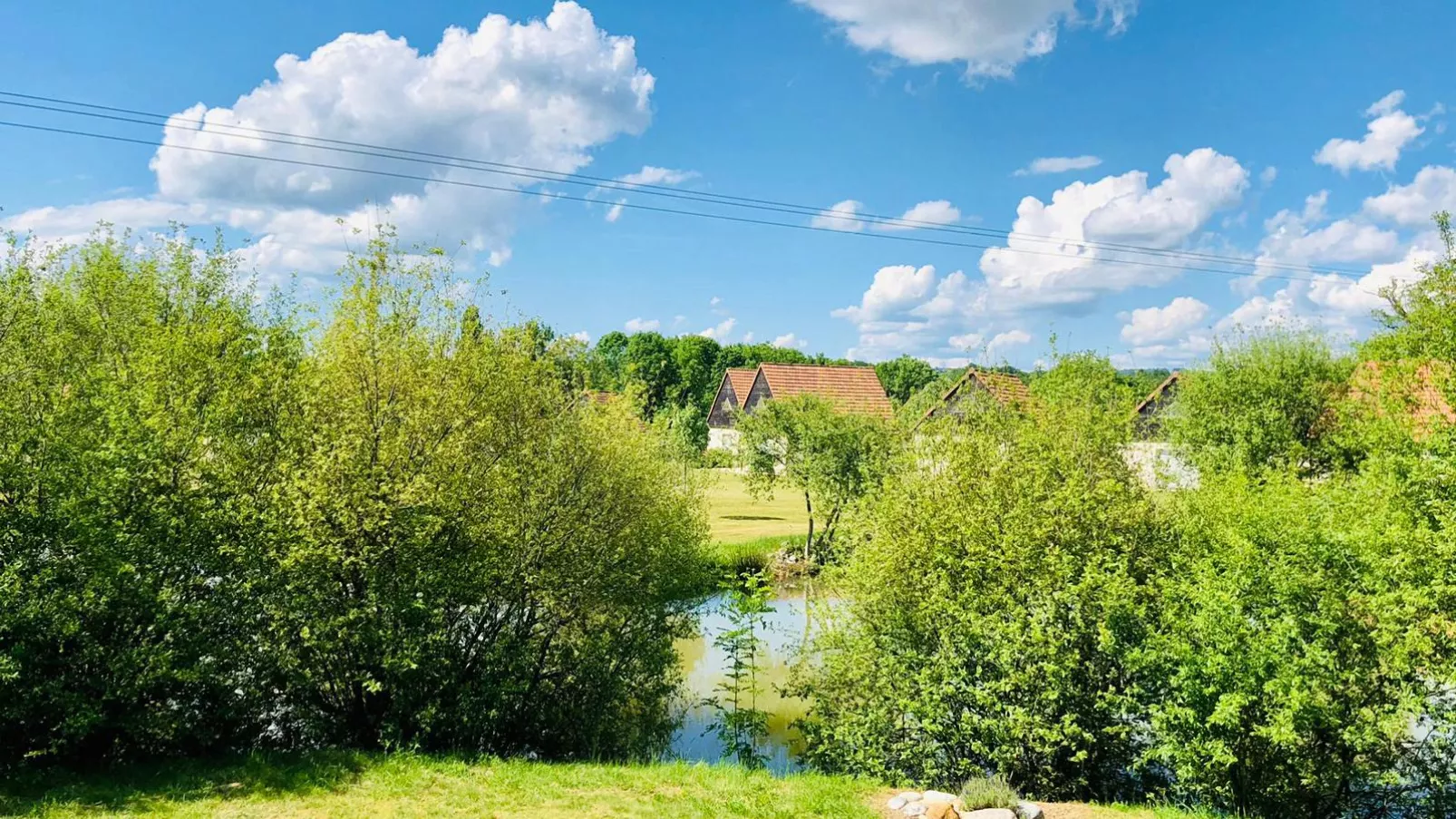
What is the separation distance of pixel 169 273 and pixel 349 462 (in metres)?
12.2

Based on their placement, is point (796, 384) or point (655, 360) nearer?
point (796, 384)

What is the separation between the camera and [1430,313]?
13945mm

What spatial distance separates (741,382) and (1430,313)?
51.1 meters

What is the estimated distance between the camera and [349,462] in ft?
38.4

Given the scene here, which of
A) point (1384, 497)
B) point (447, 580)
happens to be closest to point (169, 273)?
point (447, 580)

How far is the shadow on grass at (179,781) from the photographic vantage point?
29.0 ft

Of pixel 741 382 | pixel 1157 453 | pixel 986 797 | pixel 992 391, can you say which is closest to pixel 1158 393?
pixel 1157 453

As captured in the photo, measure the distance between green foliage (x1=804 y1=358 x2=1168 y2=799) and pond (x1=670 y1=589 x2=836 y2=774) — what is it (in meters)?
1.56

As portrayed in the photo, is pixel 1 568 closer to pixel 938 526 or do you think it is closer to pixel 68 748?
pixel 68 748

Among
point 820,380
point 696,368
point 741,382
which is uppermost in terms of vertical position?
point 696,368

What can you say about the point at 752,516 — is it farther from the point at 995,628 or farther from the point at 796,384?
the point at 995,628

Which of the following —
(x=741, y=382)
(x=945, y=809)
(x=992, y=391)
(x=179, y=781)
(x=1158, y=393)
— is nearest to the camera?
(x=179, y=781)

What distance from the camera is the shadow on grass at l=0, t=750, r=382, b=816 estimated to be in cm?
884

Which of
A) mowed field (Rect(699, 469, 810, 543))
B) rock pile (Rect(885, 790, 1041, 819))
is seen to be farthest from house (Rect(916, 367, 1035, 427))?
mowed field (Rect(699, 469, 810, 543))
